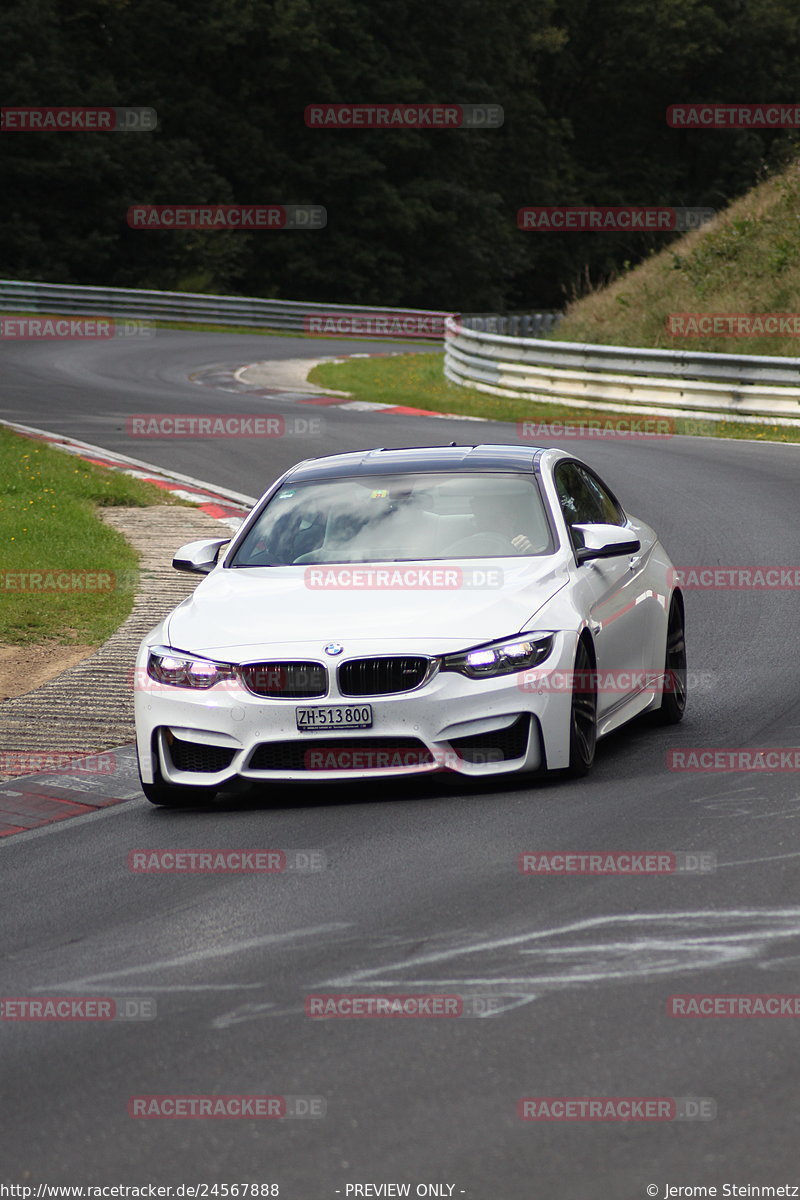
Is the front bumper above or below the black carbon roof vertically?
below

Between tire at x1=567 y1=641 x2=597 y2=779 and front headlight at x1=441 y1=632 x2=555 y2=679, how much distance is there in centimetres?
23

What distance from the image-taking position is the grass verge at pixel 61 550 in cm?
1266

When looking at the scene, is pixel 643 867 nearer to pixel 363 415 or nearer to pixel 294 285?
pixel 363 415

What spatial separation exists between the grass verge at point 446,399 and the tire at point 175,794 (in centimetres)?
1606

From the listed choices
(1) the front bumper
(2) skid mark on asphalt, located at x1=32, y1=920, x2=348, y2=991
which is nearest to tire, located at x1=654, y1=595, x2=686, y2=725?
(1) the front bumper

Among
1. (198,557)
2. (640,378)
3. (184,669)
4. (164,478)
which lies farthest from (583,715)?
(640,378)

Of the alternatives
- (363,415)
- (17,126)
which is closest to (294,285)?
(17,126)

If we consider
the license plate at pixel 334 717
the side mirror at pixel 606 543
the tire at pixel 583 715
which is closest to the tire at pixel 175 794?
the license plate at pixel 334 717

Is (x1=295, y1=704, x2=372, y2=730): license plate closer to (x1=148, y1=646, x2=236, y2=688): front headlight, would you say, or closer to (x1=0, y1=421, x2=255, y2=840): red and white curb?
(x1=148, y1=646, x2=236, y2=688): front headlight

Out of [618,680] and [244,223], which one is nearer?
[618,680]

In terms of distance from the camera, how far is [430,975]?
18.0 feet

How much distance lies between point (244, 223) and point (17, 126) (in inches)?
377

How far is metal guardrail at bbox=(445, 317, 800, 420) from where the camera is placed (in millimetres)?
24750

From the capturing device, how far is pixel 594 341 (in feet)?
111
